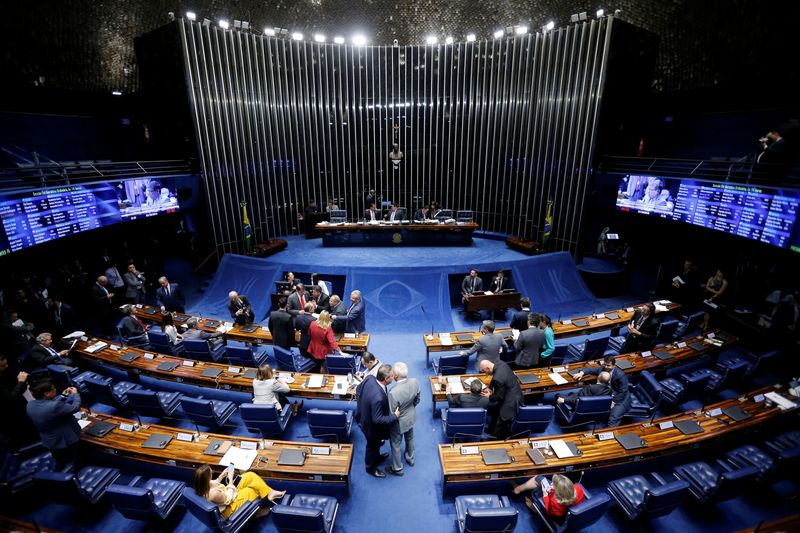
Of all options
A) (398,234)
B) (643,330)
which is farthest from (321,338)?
(398,234)

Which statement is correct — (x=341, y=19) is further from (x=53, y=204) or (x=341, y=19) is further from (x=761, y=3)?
(x=761, y=3)

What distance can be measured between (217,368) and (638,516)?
20.5ft

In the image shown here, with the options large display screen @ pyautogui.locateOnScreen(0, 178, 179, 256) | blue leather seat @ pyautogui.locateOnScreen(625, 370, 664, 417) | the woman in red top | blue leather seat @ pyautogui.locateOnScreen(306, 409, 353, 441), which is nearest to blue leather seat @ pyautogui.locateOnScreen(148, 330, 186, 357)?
the woman in red top

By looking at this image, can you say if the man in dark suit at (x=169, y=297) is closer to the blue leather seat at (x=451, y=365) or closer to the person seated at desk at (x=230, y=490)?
the person seated at desk at (x=230, y=490)

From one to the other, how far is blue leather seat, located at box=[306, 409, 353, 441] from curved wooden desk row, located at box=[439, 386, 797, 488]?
4.38 feet

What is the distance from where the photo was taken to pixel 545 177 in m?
13.5

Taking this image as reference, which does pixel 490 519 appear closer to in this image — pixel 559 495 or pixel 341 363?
pixel 559 495

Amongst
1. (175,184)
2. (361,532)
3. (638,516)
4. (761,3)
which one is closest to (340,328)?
(361,532)

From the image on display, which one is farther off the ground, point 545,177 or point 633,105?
point 633,105

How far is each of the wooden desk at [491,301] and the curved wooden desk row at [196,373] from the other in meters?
4.59

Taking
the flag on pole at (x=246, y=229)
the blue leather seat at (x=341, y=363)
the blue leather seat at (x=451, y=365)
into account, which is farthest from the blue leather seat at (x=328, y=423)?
the flag on pole at (x=246, y=229)

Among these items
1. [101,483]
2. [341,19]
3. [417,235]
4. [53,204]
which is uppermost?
[341,19]

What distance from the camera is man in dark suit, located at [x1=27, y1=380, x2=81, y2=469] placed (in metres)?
4.41

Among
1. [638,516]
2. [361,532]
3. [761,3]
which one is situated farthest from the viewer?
[761,3]
